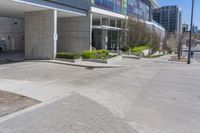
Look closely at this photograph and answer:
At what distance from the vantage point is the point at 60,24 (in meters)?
31.6

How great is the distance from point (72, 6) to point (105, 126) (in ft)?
67.6

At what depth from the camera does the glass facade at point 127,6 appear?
109ft

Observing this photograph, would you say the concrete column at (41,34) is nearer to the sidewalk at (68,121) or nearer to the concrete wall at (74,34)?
the concrete wall at (74,34)

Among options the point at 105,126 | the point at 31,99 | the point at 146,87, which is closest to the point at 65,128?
the point at 105,126

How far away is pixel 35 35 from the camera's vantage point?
24.1 meters

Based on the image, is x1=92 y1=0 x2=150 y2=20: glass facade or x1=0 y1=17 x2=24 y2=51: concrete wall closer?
x1=92 y1=0 x2=150 y2=20: glass facade

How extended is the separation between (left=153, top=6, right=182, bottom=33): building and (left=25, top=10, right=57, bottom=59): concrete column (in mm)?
58727

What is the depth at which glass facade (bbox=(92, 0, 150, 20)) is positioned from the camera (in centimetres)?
3336

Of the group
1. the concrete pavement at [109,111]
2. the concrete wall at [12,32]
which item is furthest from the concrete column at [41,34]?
the concrete wall at [12,32]

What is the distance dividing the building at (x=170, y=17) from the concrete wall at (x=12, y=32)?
51025 mm

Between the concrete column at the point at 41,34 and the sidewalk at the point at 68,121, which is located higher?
the concrete column at the point at 41,34

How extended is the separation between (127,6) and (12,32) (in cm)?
2038

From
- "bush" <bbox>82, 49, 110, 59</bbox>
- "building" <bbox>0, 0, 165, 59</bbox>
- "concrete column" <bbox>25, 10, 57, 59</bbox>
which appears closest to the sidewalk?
"building" <bbox>0, 0, 165, 59</bbox>

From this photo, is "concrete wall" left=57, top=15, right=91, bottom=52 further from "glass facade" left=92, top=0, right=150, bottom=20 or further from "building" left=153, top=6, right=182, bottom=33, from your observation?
"building" left=153, top=6, right=182, bottom=33
